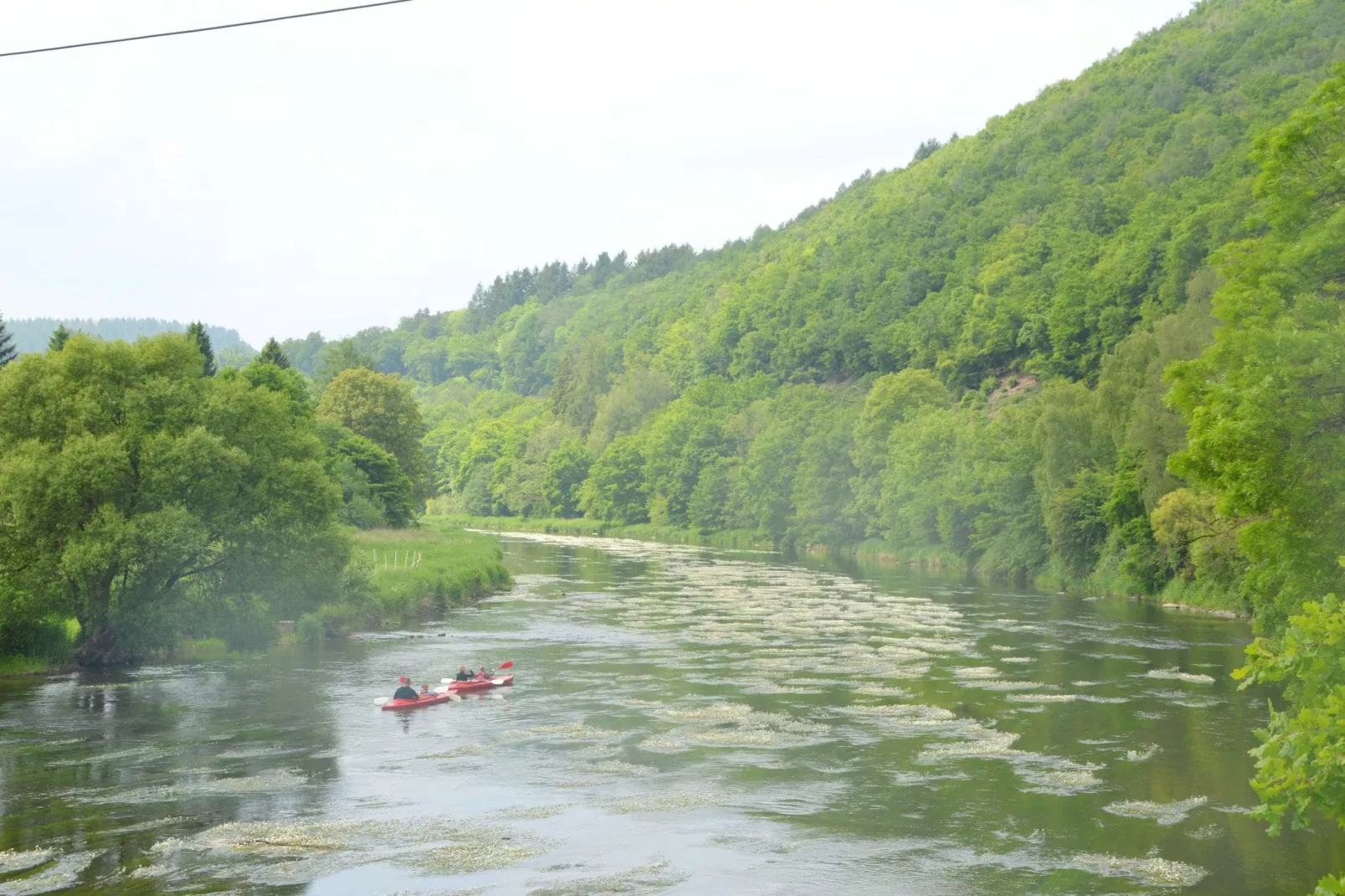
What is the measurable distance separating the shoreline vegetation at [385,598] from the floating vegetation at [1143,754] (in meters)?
36.1

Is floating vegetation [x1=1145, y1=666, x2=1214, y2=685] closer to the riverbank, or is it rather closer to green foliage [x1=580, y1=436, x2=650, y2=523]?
the riverbank

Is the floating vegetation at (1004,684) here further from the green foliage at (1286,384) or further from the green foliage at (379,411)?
the green foliage at (379,411)

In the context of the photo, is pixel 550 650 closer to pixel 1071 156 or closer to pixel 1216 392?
pixel 1216 392

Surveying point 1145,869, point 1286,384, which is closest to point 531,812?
point 1145,869

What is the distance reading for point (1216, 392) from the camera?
3069 cm

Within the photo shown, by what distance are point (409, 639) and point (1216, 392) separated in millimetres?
39169

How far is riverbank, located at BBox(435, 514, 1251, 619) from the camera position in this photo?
68.2m

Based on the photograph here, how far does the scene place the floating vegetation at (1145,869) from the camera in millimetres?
24594

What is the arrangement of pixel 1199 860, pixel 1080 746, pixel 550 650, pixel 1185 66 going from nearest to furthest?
1. pixel 1199 860
2. pixel 1080 746
3. pixel 550 650
4. pixel 1185 66

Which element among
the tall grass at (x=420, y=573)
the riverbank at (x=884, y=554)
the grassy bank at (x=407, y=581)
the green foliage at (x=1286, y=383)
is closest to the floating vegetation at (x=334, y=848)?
the green foliage at (x=1286, y=383)

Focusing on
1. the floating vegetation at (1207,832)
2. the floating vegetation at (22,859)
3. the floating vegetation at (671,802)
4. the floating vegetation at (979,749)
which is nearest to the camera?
the floating vegetation at (22,859)

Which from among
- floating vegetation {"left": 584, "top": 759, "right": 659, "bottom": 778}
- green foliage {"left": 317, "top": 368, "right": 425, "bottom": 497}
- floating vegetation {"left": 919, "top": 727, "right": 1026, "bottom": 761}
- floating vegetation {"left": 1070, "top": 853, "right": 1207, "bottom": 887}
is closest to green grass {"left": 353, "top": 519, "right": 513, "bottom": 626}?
green foliage {"left": 317, "top": 368, "right": 425, "bottom": 497}

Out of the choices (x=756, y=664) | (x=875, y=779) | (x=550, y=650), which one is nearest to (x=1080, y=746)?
(x=875, y=779)

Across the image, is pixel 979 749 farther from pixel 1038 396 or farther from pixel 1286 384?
pixel 1038 396
